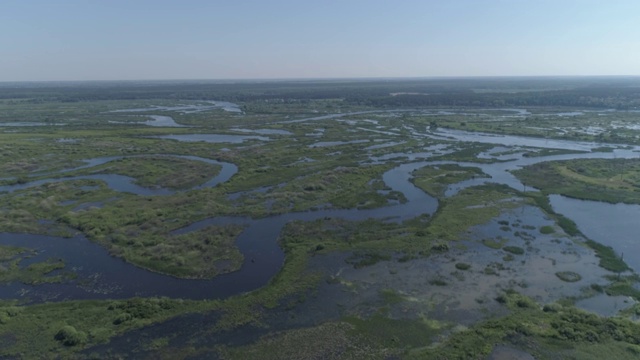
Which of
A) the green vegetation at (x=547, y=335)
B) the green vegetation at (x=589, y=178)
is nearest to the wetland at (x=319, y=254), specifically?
the green vegetation at (x=547, y=335)

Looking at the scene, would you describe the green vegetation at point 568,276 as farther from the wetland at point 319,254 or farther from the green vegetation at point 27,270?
the green vegetation at point 27,270

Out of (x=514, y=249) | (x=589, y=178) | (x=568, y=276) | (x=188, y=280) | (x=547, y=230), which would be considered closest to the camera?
(x=568, y=276)

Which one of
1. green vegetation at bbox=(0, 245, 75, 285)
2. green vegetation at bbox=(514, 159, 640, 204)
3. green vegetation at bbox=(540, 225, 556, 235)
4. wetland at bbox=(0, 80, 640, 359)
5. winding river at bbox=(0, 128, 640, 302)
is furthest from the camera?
green vegetation at bbox=(514, 159, 640, 204)

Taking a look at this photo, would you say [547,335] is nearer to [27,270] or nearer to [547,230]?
[547,230]

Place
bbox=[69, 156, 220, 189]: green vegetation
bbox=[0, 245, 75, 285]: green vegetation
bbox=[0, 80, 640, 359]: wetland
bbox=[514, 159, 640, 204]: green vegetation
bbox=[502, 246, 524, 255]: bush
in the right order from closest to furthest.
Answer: bbox=[0, 80, 640, 359]: wetland < bbox=[0, 245, 75, 285]: green vegetation < bbox=[502, 246, 524, 255]: bush < bbox=[514, 159, 640, 204]: green vegetation < bbox=[69, 156, 220, 189]: green vegetation

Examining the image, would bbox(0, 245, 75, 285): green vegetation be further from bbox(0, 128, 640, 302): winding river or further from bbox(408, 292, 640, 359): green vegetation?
bbox(408, 292, 640, 359): green vegetation

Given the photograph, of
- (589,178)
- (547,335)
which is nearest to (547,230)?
(547,335)

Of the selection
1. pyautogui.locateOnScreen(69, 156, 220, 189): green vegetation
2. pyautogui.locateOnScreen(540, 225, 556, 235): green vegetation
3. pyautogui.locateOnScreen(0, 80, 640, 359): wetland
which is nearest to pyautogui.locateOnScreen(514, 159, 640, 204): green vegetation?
pyautogui.locateOnScreen(0, 80, 640, 359): wetland

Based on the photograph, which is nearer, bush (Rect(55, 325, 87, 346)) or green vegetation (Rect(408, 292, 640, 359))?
green vegetation (Rect(408, 292, 640, 359))

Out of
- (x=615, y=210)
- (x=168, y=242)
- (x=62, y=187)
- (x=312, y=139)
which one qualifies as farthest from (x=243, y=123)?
(x=615, y=210)

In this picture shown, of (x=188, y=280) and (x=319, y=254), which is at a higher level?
(x=319, y=254)

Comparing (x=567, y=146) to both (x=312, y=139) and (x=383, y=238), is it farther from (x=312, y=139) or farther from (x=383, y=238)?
(x=383, y=238)
